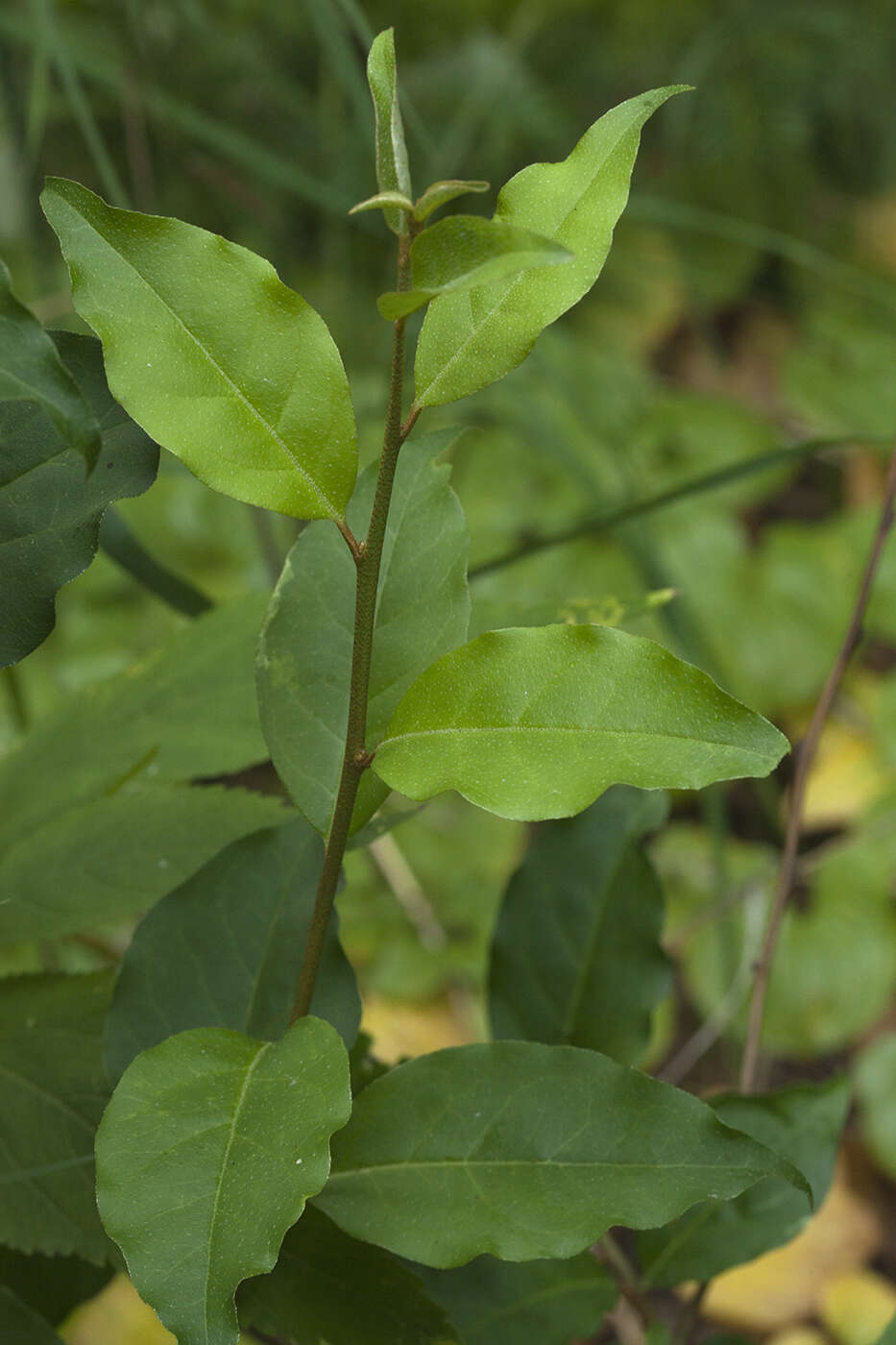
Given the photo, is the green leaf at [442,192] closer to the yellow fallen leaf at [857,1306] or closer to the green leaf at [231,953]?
the green leaf at [231,953]

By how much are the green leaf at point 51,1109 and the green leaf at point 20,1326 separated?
2 cm

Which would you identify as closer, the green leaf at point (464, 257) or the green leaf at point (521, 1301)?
the green leaf at point (464, 257)

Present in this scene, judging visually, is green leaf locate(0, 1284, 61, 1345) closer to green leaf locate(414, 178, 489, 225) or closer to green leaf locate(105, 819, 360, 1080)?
green leaf locate(105, 819, 360, 1080)

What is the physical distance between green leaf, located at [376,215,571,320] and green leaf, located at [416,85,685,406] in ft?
0.09

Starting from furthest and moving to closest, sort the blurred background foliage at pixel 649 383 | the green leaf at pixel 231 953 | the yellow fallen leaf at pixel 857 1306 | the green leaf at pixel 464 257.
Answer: the blurred background foliage at pixel 649 383 < the yellow fallen leaf at pixel 857 1306 < the green leaf at pixel 231 953 < the green leaf at pixel 464 257

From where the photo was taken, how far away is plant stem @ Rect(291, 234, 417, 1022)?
0.22m

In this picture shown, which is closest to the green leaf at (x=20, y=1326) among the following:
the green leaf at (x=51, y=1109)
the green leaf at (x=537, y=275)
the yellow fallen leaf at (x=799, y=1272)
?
the green leaf at (x=51, y=1109)

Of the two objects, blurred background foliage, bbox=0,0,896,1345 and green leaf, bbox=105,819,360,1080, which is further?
blurred background foliage, bbox=0,0,896,1345

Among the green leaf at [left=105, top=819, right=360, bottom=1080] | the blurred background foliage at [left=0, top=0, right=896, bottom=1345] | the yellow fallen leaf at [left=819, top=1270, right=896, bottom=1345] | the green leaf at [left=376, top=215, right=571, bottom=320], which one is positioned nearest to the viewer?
the green leaf at [left=376, top=215, right=571, bottom=320]

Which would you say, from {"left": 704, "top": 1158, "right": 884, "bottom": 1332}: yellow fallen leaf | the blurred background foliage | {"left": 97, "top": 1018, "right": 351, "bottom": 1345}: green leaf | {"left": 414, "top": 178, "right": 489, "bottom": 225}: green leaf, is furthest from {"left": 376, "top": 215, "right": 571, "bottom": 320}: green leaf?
{"left": 704, "top": 1158, "right": 884, "bottom": 1332}: yellow fallen leaf

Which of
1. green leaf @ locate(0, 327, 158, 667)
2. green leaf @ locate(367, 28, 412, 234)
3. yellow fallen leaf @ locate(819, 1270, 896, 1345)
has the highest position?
green leaf @ locate(367, 28, 412, 234)

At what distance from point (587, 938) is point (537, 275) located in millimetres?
223

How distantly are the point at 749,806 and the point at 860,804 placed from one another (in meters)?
0.12

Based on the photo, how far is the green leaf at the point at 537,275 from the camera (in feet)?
0.77
